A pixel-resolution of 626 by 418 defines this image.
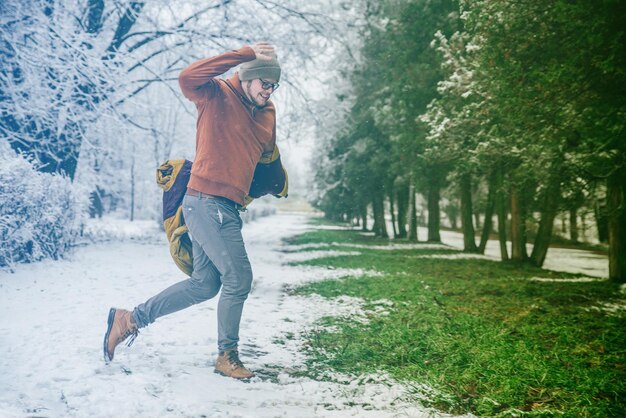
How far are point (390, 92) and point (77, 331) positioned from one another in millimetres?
15435

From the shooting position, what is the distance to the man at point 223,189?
3213 millimetres

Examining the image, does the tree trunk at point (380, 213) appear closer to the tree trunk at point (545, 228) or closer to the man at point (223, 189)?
the tree trunk at point (545, 228)

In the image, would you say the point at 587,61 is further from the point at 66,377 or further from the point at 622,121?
the point at 66,377

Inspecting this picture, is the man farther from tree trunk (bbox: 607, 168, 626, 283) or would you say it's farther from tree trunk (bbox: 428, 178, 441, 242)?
tree trunk (bbox: 428, 178, 441, 242)

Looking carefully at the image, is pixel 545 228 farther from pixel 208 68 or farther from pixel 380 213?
pixel 380 213

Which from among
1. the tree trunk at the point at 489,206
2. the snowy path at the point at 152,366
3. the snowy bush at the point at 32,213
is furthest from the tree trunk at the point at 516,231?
the snowy bush at the point at 32,213

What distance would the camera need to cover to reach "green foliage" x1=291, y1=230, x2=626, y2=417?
10.3 feet

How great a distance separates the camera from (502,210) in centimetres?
1420

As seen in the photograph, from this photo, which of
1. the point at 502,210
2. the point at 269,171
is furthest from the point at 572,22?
the point at 502,210

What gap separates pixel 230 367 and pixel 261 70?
219cm

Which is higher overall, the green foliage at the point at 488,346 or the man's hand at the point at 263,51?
the man's hand at the point at 263,51

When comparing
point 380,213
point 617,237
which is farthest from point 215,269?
point 380,213

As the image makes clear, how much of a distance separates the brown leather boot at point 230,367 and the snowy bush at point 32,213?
483 centimetres

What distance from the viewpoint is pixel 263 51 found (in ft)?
10.7
